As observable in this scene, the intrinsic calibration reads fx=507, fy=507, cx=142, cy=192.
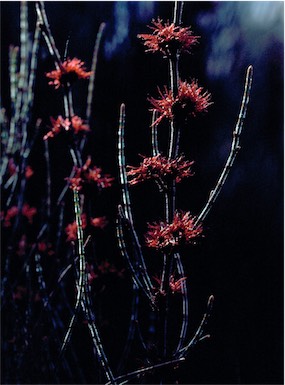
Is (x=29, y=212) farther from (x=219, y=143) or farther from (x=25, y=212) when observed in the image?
(x=219, y=143)

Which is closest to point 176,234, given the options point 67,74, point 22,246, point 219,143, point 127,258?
point 127,258

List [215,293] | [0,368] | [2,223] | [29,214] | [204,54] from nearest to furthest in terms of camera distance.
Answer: [0,368], [2,223], [29,214], [204,54], [215,293]

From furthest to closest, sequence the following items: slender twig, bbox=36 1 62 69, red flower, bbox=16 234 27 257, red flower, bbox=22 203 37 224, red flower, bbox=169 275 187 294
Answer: red flower, bbox=22 203 37 224 < red flower, bbox=16 234 27 257 < red flower, bbox=169 275 187 294 < slender twig, bbox=36 1 62 69

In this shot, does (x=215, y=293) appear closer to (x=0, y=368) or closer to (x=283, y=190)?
(x=283, y=190)

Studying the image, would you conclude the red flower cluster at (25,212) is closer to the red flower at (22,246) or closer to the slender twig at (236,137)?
the red flower at (22,246)

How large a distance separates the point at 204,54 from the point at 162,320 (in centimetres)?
90

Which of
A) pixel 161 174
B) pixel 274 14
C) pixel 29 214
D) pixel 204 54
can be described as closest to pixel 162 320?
pixel 161 174

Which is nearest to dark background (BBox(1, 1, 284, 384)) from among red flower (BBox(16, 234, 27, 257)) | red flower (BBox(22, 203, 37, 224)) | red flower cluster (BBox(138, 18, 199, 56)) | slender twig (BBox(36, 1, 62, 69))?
red flower (BBox(22, 203, 37, 224))

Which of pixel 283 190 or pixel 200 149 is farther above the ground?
pixel 200 149

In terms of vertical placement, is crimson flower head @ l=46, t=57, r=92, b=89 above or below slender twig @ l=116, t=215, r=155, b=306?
above

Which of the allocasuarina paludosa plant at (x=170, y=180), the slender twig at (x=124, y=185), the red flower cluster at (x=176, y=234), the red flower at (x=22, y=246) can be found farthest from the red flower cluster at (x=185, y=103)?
the red flower at (x=22, y=246)

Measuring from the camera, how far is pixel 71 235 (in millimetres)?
1363

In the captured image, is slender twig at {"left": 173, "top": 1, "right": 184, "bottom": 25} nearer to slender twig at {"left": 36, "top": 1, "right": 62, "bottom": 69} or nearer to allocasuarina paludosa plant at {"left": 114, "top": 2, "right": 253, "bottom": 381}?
allocasuarina paludosa plant at {"left": 114, "top": 2, "right": 253, "bottom": 381}

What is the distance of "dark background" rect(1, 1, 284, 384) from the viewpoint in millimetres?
1590
